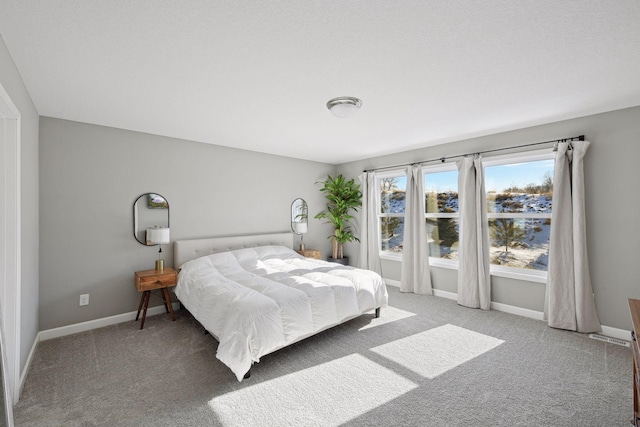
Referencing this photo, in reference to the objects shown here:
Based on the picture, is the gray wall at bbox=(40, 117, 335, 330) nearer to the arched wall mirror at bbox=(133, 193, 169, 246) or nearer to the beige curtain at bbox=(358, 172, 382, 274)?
the arched wall mirror at bbox=(133, 193, 169, 246)

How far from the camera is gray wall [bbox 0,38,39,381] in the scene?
2.11 meters

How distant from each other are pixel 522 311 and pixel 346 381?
109 inches

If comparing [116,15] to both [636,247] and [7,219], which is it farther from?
[636,247]

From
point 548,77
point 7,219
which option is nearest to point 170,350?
point 7,219

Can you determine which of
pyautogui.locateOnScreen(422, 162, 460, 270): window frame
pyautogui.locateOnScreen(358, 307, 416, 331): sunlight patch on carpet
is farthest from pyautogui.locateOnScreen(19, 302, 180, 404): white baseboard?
pyautogui.locateOnScreen(422, 162, 460, 270): window frame

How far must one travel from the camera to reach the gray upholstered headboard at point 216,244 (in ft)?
12.8

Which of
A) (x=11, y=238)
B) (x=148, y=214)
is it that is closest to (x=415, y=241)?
(x=148, y=214)

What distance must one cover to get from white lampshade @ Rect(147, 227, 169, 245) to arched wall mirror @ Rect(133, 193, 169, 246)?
15 centimetres

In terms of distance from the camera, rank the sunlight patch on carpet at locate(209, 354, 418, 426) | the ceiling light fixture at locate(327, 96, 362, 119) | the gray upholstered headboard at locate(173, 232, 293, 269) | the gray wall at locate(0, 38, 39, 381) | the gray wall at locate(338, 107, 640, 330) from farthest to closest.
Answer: the gray upholstered headboard at locate(173, 232, 293, 269)
the gray wall at locate(338, 107, 640, 330)
the ceiling light fixture at locate(327, 96, 362, 119)
the gray wall at locate(0, 38, 39, 381)
the sunlight patch on carpet at locate(209, 354, 418, 426)

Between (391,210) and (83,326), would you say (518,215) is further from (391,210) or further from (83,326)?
(83,326)

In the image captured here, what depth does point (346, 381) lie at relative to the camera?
2297mm

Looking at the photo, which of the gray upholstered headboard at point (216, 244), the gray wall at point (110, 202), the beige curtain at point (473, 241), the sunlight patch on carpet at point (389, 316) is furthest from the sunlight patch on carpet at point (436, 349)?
the gray wall at point (110, 202)

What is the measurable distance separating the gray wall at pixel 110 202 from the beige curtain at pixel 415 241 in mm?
2731

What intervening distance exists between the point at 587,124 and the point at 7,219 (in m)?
5.44
